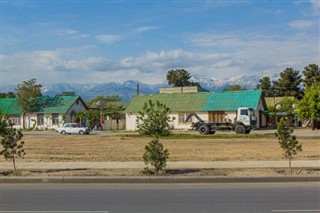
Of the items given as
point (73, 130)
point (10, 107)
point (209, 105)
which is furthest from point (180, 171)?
point (10, 107)

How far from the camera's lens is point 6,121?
15281 millimetres

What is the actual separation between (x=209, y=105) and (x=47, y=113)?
2612 cm

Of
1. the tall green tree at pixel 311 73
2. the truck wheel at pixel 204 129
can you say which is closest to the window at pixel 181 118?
the truck wheel at pixel 204 129

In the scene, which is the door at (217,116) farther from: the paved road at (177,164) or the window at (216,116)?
the paved road at (177,164)

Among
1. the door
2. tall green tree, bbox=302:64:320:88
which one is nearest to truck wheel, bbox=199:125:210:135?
the door

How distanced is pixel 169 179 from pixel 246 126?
32272 mm

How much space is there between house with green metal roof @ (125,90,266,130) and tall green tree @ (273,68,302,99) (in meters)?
29.7

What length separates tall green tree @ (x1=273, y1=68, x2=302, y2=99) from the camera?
9325 cm

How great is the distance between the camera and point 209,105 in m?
61.4

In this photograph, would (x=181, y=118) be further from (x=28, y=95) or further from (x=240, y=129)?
(x=28, y=95)

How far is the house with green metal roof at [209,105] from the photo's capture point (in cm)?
5975

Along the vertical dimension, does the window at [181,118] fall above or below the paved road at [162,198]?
above

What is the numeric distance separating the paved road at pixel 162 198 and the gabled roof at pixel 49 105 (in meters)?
58.6

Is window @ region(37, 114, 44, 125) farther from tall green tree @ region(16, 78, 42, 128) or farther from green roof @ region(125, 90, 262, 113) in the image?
green roof @ region(125, 90, 262, 113)
